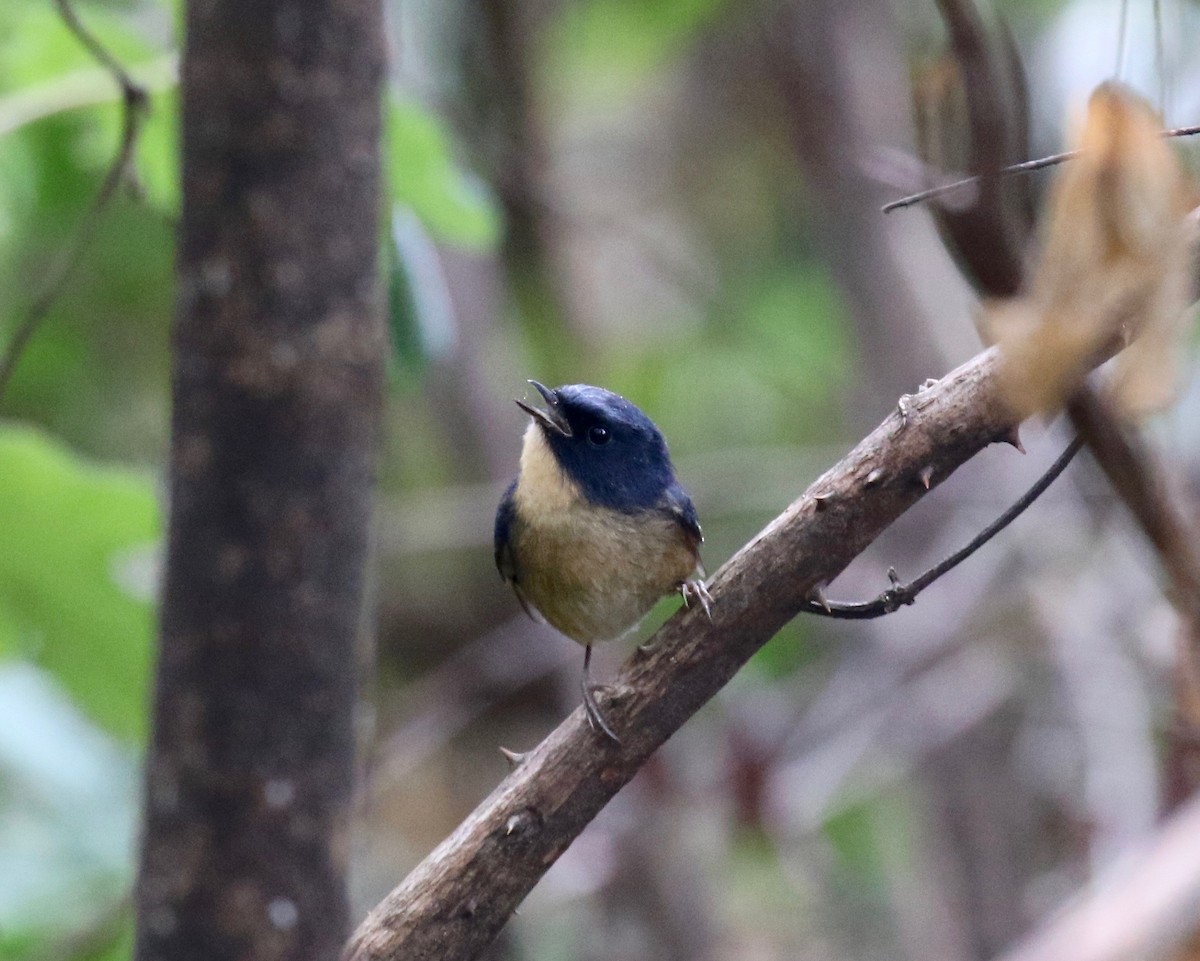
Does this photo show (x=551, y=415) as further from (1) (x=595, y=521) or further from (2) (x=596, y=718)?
(2) (x=596, y=718)

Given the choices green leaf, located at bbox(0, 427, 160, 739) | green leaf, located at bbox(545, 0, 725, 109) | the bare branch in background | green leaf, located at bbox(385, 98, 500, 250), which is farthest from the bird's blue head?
green leaf, located at bbox(545, 0, 725, 109)

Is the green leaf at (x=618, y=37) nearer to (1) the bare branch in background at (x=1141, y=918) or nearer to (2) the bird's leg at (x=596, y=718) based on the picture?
(2) the bird's leg at (x=596, y=718)

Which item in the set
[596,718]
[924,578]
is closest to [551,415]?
[596,718]

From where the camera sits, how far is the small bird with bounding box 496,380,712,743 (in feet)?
7.82

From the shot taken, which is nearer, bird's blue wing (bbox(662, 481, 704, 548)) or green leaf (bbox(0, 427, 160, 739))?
bird's blue wing (bbox(662, 481, 704, 548))

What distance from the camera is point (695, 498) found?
477cm

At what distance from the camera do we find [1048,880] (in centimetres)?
437

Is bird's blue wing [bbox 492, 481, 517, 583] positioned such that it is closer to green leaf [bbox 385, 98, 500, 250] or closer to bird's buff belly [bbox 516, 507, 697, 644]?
Answer: bird's buff belly [bbox 516, 507, 697, 644]

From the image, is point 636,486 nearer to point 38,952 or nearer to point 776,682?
point 38,952

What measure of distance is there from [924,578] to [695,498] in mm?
3295

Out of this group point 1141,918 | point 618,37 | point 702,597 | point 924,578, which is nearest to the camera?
point 1141,918

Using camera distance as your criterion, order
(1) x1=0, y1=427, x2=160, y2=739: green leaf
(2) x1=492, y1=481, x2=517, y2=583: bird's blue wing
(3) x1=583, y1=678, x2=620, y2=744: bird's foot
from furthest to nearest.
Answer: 1. (1) x1=0, y1=427, x2=160, y2=739: green leaf
2. (2) x1=492, y1=481, x2=517, y2=583: bird's blue wing
3. (3) x1=583, y1=678, x2=620, y2=744: bird's foot

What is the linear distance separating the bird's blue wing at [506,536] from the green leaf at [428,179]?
2.23ft

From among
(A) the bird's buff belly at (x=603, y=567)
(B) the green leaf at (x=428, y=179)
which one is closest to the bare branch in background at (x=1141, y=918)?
(A) the bird's buff belly at (x=603, y=567)
